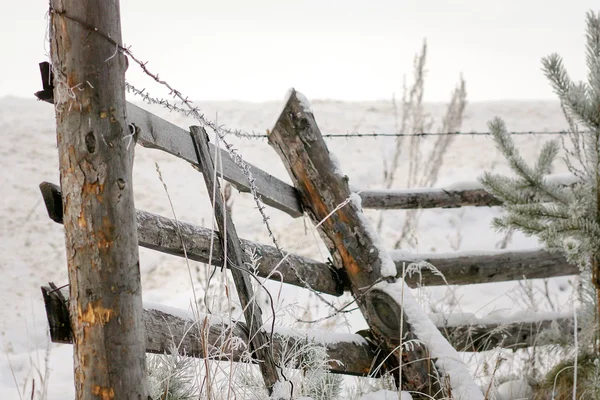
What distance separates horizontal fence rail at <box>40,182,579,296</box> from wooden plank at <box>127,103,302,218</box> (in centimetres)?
27

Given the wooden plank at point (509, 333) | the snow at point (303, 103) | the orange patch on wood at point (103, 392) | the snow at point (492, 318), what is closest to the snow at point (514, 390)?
the wooden plank at point (509, 333)

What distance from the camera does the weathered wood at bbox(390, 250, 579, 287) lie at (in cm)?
357

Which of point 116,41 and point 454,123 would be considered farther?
point 454,123

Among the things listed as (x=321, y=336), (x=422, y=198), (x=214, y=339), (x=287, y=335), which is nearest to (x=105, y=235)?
(x=214, y=339)

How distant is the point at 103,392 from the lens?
1.62m

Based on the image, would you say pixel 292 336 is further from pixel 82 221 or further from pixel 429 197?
pixel 429 197

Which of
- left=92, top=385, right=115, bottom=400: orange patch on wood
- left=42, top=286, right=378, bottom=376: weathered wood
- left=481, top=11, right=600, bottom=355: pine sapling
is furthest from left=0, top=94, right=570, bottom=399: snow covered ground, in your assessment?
left=92, top=385, right=115, bottom=400: orange patch on wood

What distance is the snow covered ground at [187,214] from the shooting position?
5.73 m

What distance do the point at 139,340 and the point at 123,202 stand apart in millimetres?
414

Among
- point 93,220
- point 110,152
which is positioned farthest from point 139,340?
point 110,152

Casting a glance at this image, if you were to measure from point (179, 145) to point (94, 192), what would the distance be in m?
0.89

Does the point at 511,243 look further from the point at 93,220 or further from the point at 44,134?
the point at 44,134

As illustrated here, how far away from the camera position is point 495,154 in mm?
11031

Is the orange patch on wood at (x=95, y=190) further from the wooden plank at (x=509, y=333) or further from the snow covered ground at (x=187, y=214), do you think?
the wooden plank at (x=509, y=333)
